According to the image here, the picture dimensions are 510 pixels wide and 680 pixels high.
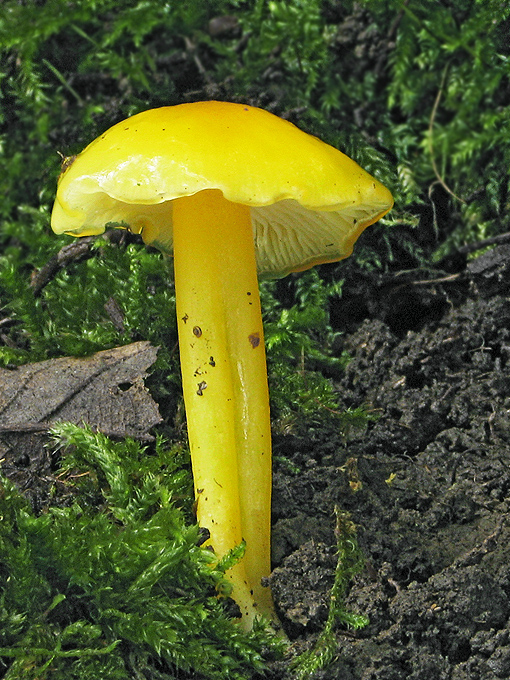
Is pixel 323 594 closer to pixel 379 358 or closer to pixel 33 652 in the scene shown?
pixel 33 652

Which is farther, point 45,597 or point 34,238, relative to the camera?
point 34,238

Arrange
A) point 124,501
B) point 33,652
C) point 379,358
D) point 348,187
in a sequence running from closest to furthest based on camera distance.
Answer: point 33,652 < point 348,187 < point 124,501 < point 379,358

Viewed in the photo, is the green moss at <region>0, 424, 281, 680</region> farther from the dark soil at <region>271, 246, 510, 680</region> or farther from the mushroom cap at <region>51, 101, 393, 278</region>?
the mushroom cap at <region>51, 101, 393, 278</region>

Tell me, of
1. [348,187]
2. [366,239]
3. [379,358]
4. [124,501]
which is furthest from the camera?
[366,239]

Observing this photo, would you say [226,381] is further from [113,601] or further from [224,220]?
[113,601]

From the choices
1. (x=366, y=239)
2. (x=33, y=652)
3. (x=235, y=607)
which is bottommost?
(x=235, y=607)

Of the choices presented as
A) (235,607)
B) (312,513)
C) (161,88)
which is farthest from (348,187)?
(161,88)

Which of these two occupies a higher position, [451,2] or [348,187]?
[451,2]

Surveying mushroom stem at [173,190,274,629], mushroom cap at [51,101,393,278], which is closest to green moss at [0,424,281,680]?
mushroom stem at [173,190,274,629]
